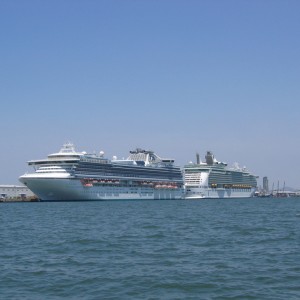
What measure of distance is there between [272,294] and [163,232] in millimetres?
16363

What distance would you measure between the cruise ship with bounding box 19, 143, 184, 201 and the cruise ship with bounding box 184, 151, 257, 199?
15623mm

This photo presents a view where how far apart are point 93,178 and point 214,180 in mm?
49128

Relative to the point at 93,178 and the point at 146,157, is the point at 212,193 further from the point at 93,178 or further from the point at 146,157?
the point at 93,178

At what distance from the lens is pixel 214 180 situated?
461 feet

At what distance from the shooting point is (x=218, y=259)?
21.3 meters

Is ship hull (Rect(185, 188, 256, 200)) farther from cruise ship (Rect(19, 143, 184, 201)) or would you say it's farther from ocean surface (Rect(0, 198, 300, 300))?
A: ocean surface (Rect(0, 198, 300, 300))

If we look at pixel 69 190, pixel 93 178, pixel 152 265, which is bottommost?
pixel 152 265

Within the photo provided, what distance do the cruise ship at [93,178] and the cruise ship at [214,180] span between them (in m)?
15.6

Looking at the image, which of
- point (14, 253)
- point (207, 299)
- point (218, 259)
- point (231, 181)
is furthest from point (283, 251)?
point (231, 181)

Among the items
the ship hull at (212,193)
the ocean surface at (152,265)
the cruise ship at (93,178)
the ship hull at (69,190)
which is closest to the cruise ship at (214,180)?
the ship hull at (212,193)

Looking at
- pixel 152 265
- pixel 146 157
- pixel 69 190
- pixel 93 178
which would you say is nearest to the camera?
pixel 152 265

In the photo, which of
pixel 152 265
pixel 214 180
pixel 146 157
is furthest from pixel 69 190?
pixel 152 265

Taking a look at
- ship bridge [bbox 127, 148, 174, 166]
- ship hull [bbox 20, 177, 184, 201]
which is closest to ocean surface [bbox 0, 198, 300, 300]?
ship hull [bbox 20, 177, 184, 201]

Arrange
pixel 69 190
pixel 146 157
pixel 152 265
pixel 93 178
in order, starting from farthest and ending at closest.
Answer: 1. pixel 146 157
2. pixel 93 178
3. pixel 69 190
4. pixel 152 265
